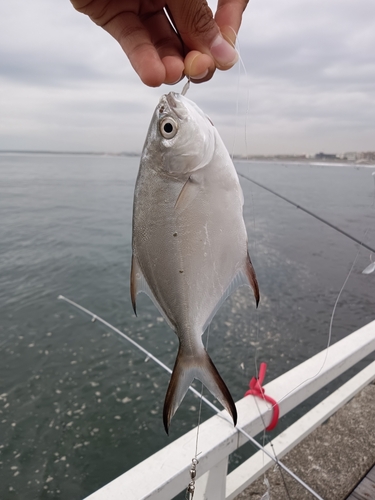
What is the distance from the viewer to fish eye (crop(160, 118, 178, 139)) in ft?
3.75

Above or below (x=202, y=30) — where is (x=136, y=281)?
below

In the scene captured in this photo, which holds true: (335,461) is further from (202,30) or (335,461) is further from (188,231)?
(202,30)

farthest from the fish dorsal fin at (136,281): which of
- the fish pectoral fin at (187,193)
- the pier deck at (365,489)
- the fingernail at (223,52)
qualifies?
the pier deck at (365,489)

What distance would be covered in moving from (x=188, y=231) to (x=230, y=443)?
134 cm

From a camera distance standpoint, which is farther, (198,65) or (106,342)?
(106,342)

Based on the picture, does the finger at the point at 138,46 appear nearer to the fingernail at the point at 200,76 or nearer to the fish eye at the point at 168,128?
the fingernail at the point at 200,76

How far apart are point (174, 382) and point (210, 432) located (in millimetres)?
966

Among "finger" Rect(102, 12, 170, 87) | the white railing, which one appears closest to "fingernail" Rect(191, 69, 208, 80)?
"finger" Rect(102, 12, 170, 87)

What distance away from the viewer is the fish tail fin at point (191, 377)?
1.08 meters

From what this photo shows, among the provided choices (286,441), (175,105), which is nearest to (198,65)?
(175,105)

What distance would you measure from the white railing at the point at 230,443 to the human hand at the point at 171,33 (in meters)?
1.68

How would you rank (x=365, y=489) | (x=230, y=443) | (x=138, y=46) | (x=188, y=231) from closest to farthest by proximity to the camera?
(x=188, y=231)
(x=138, y=46)
(x=230, y=443)
(x=365, y=489)

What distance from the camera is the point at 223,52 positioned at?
4.25 ft

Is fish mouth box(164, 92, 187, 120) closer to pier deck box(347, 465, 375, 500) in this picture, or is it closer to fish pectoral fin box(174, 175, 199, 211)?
fish pectoral fin box(174, 175, 199, 211)
